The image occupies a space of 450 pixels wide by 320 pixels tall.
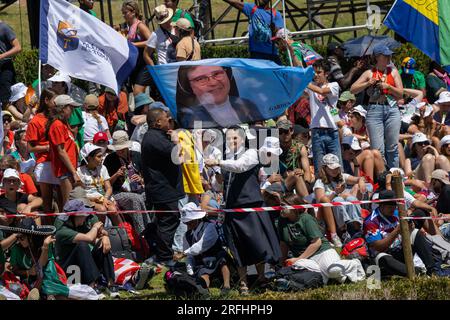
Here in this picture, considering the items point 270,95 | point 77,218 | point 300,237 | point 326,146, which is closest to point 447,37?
point 326,146

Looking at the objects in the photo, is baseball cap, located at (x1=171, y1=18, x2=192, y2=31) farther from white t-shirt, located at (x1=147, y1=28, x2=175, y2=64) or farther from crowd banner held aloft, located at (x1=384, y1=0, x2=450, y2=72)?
crowd banner held aloft, located at (x1=384, y1=0, x2=450, y2=72)

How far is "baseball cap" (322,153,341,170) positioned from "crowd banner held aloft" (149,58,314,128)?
127 cm

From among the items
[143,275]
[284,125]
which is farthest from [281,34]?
[143,275]

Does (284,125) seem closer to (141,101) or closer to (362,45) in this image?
(141,101)

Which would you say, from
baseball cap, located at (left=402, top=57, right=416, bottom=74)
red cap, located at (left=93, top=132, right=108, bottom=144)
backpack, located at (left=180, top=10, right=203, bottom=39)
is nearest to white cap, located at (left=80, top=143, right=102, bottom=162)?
red cap, located at (left=93, top=132, right=108, bottom=144)

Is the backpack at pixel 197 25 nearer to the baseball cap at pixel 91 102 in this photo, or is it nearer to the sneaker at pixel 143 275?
the baseball cap at pixel 91 102

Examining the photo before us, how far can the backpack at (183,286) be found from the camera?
12414 millimetres

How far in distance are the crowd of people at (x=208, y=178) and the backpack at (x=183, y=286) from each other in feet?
1.06

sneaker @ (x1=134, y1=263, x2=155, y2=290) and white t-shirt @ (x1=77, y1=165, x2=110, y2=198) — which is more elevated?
white t-shirt @ (x1=77, y1=165, x2=110, y2=198)

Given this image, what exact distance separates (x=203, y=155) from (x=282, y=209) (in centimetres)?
224

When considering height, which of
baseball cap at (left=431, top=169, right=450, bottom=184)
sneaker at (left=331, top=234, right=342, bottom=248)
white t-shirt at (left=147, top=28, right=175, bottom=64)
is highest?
white t-shirt at (left=147, top=28, right=175, bottom=64)

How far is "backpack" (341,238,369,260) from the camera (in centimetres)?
1355
